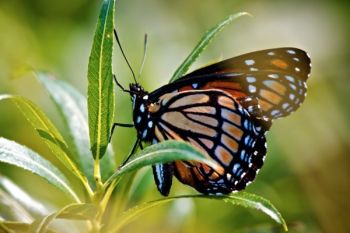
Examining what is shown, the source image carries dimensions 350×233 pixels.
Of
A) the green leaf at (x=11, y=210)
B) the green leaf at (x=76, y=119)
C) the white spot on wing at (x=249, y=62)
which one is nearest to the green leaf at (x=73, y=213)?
the green leaf at (x=76, y=119)

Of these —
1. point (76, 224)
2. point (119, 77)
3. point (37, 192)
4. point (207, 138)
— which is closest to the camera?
point (76, 224)

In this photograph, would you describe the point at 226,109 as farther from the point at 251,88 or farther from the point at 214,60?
the point at 214,60

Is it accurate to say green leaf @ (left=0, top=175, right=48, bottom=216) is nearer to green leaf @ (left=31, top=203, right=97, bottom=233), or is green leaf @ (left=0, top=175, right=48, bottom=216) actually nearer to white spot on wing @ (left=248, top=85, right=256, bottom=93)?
green leaf @ (left=31, top=203, right=97, bottom=233)

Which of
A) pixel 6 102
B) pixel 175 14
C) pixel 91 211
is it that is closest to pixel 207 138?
pixel 91 211

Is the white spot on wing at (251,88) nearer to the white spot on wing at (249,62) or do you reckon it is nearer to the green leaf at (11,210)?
the white spot on wing at (249,62)

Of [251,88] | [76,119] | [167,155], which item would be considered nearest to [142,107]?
[76,119]

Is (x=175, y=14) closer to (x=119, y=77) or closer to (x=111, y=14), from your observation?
(x=119, y=77)
